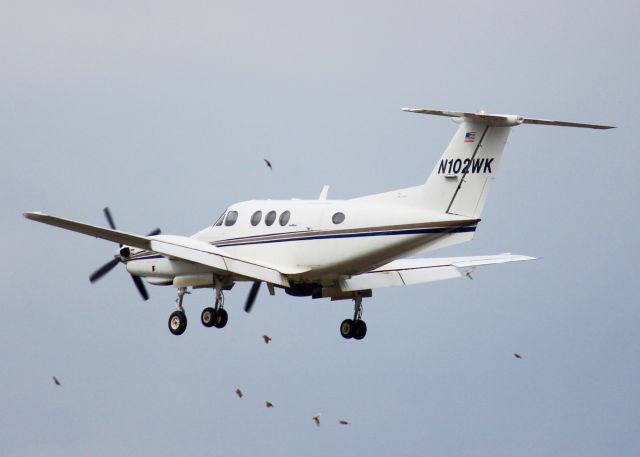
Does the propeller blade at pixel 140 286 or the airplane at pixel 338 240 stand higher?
the airplane at pixel 338 240

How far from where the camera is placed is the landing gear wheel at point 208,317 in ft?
194

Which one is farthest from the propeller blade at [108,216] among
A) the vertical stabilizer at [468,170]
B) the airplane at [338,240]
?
the vertical stabilizer at [468,170]

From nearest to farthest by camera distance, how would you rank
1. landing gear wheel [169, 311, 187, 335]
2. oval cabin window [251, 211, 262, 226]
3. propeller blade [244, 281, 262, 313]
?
propeller blade [244, 281, 262, 313] → oval cabin window [251, 211, 262, 226] → landing gear wheel [169, 311, 187, 335]

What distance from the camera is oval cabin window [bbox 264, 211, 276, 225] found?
59312mm

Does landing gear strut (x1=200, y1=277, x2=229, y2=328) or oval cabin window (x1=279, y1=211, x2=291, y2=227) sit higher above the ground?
oval cabin window (x1=279, y1=211, x2=291, y2=227)

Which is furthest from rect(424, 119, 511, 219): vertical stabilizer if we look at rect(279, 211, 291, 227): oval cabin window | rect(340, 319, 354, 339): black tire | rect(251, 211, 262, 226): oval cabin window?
rect(340, 319, 354, 339): black tire

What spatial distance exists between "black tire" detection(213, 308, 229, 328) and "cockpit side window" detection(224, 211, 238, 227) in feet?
10.3

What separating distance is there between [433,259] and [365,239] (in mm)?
6271

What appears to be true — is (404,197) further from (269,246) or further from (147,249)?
(147,249)

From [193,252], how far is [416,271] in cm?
798

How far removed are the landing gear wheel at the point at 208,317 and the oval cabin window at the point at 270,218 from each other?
348 centimetres

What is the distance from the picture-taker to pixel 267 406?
188ft

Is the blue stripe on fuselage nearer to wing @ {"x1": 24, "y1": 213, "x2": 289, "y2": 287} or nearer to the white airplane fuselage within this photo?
the white airplane fuselage

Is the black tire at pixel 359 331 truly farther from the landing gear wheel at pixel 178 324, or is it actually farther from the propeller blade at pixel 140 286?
the propeller blade at pixel 140 286
